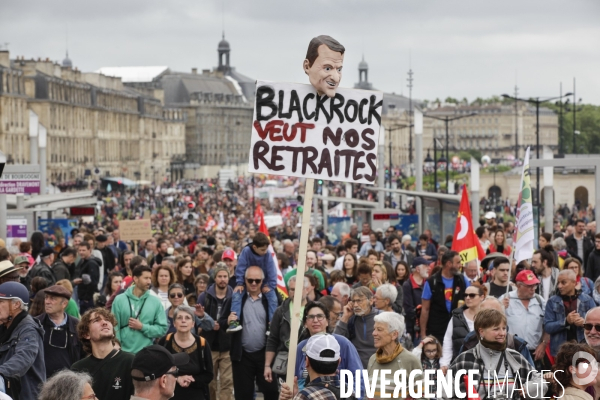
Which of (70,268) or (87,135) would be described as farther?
(87,135)

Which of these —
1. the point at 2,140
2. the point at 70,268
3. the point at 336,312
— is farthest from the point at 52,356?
the point at 2,140

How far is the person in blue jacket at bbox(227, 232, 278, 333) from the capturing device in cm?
978

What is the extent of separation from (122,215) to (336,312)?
Result: 184 ft

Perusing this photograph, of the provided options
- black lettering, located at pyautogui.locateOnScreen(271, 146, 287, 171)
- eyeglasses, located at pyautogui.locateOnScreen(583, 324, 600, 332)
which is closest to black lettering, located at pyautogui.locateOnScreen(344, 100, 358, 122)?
black lettering, located at pyautogui.locateOnScreen(271, 146, 287, 171)

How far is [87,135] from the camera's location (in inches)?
4124

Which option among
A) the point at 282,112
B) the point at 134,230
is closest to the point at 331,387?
the point at 282,112

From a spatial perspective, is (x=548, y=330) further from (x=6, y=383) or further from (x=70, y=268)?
(x=70, y=268)

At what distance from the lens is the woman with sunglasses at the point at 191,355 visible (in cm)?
832

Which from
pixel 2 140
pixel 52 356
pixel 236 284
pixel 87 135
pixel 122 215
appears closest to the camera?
pixel 52 356

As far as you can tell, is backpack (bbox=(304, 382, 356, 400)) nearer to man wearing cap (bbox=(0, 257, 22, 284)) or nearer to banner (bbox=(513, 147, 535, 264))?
man wearing cap (bbox=(0, 257, 22, 284))

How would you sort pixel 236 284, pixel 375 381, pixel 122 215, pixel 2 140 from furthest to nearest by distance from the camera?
pixel 2 140, pixel 122 215, pixel 236 284, pixel 375 381

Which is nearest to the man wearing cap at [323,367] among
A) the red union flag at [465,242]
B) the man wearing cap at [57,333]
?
the man wearing cap at [57,333]

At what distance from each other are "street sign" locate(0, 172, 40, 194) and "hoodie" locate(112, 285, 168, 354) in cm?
1087

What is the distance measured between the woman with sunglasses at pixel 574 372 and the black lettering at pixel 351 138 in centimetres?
144
